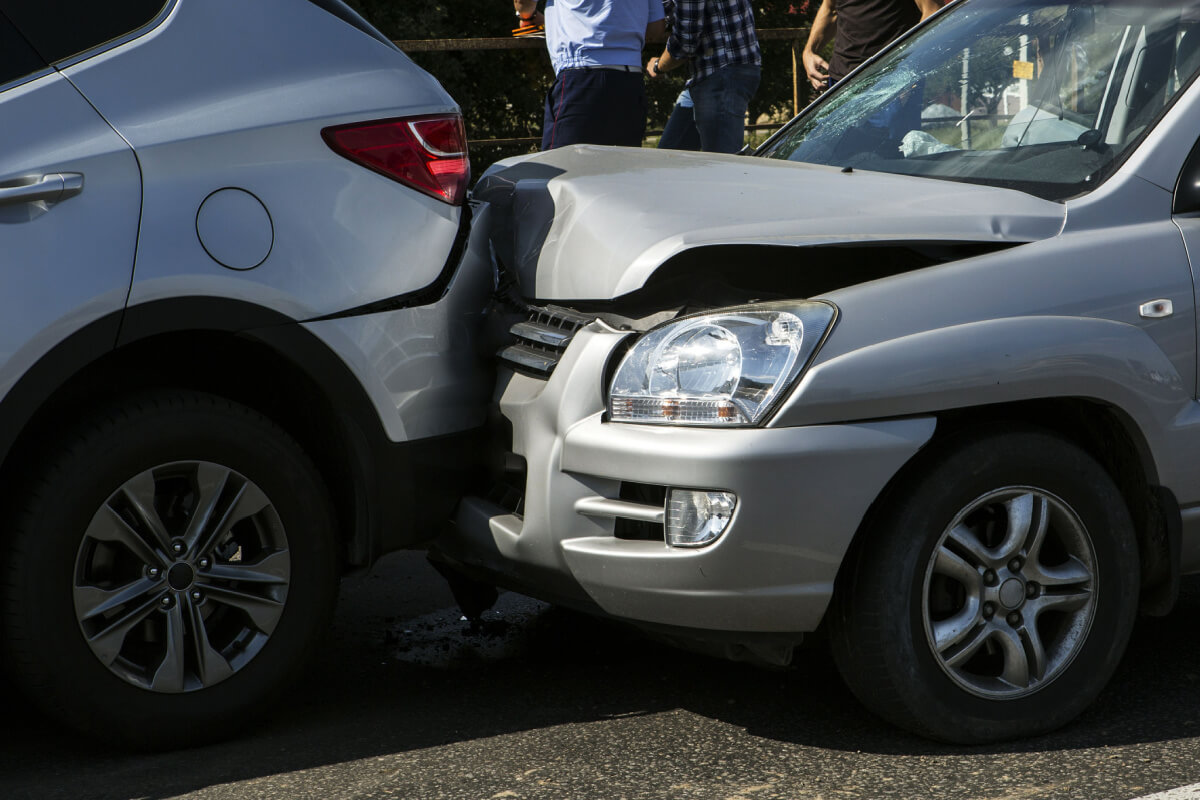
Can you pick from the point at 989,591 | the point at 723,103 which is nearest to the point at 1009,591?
the point at 989,591

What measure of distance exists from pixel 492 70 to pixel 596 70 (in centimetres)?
1224

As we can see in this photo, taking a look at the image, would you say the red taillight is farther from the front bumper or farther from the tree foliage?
the tree foliage

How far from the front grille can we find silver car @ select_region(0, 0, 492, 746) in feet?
0.48

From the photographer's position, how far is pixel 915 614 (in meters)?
3.08

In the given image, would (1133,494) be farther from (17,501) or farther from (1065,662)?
(17,501)

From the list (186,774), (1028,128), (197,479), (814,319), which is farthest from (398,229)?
(1028,128)

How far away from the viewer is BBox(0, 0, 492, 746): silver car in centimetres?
300

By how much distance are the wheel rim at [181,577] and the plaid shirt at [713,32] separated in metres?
5.27

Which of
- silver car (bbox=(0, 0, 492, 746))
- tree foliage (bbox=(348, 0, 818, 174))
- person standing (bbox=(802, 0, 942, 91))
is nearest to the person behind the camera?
silver car (bbox=(0, 0, 492, 746))

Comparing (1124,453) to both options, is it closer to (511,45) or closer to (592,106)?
(592,106)

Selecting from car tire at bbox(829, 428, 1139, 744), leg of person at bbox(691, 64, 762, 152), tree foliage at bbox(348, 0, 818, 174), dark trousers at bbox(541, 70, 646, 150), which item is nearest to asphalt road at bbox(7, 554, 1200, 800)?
car tire at bbox(829, 428, 1139, 744)

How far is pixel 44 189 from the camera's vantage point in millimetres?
2930

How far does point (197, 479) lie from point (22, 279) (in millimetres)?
563

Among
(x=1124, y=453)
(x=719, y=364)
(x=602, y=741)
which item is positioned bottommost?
(x=602, y=741)
